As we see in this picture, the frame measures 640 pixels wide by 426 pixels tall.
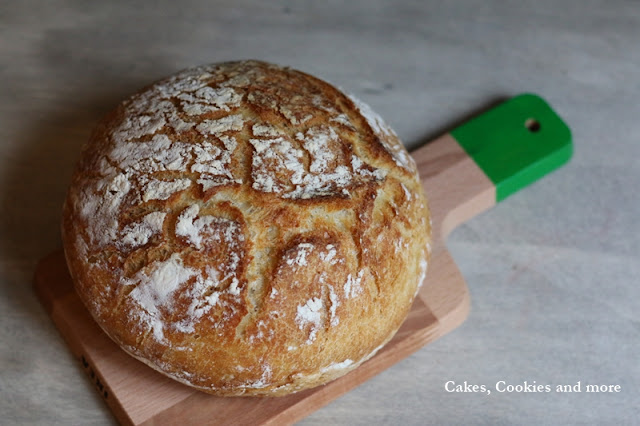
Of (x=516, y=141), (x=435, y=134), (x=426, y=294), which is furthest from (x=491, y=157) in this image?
(x=426, y=294)

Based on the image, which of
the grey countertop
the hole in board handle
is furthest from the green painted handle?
the grey countertop

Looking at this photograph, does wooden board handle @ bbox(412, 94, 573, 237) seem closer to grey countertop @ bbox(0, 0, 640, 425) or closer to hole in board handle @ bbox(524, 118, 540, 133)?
hole in board handle @ bbox(524, 118, 540, 133)

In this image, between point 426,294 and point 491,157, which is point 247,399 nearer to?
point 426,294

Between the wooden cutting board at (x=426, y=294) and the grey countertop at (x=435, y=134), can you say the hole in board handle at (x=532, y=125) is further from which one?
the grey countertop at (x=435, y=134)

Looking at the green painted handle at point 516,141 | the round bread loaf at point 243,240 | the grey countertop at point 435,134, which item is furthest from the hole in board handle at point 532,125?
the round bread loaf at point 243,240

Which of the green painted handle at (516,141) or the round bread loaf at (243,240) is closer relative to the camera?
the round bread loaf at (243,240)

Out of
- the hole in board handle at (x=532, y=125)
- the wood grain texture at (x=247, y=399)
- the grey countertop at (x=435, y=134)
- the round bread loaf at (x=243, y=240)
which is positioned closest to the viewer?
the round bread loaf at (x=243, y=240)
